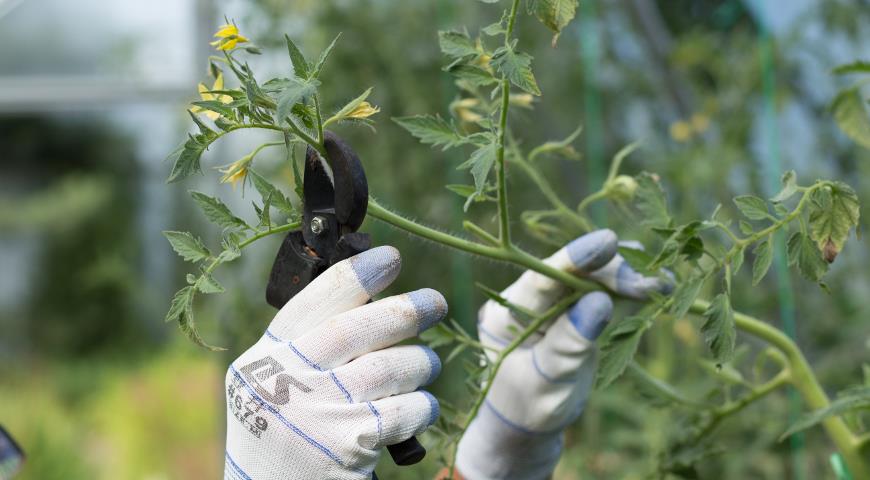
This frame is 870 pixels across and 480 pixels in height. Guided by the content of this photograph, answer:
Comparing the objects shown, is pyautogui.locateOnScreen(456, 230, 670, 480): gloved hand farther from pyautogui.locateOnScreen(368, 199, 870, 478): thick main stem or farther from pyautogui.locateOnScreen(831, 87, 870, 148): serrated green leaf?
pyautogui.locateOnScreen(831, 87, 870, 148): serrated green leaf

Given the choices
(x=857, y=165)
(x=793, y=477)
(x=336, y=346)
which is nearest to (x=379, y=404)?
(x=336, y=346)

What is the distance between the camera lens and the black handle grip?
68 centimetres

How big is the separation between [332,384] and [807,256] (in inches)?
12.4

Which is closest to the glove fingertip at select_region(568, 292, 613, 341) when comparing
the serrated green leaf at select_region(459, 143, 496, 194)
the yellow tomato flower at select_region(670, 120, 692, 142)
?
the serrated green leaf at select_region(459, 143, 496, 194)

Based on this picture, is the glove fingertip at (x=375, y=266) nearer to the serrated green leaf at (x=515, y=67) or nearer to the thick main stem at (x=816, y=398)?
the serrated green leaf at (x=515, y=67)

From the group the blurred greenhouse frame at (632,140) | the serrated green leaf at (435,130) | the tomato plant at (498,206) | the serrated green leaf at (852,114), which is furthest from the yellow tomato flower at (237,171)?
the serrated green leaf at (852,114)

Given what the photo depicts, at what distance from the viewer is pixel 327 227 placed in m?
0.69

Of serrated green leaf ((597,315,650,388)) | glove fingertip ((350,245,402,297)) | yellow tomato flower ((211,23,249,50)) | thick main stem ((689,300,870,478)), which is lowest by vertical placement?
thick main stem ((689,300,870,478))

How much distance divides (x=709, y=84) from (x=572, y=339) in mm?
1315

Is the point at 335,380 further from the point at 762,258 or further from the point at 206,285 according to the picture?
the point at 762,258

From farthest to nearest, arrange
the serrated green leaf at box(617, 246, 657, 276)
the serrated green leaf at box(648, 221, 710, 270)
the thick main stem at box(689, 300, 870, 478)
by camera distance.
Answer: the thick main stem at box(689, 300, 870, 478) < the serrated green leaf at box(617, 246, 657, 276) < the serrated green leaf at box(648, 221, 710, 270)

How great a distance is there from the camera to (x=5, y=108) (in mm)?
4762

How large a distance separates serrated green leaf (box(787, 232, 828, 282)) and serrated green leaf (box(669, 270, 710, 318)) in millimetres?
55

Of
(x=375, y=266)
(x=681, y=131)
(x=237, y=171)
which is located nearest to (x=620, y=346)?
(x=375, y=266)
